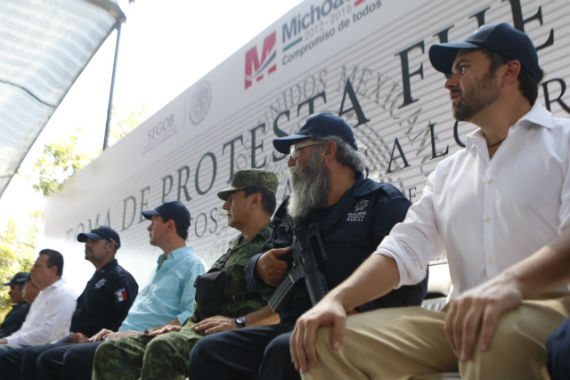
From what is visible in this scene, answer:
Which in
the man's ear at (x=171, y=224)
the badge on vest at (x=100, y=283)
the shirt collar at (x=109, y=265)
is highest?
the man's ear at (x=171, y=224)

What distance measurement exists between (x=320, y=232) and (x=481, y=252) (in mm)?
717

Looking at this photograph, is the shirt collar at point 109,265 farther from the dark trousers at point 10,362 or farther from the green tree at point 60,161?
the green tree at point 60,161

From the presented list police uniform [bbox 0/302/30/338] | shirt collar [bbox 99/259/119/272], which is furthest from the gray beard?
police uniform [bbox 0/302/30/338]

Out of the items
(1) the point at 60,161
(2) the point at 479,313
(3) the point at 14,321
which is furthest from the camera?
(1) the point at 60,161

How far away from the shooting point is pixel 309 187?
7.18 feet

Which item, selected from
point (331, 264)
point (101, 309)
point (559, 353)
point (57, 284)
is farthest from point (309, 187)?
point (57, 284)

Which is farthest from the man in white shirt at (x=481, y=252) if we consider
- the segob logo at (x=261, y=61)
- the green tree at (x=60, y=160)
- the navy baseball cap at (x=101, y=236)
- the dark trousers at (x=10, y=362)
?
the green tree at (x=60, y=160)

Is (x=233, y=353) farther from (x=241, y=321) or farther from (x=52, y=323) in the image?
(x=52, y=323)

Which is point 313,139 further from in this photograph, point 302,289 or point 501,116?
point 501,116

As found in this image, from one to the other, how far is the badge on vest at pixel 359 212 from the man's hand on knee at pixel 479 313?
973mm

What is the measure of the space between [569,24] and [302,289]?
1891 mm

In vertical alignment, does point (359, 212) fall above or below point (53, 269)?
below

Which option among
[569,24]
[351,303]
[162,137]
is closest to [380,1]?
[569,24]

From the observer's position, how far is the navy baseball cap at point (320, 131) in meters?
2.32
